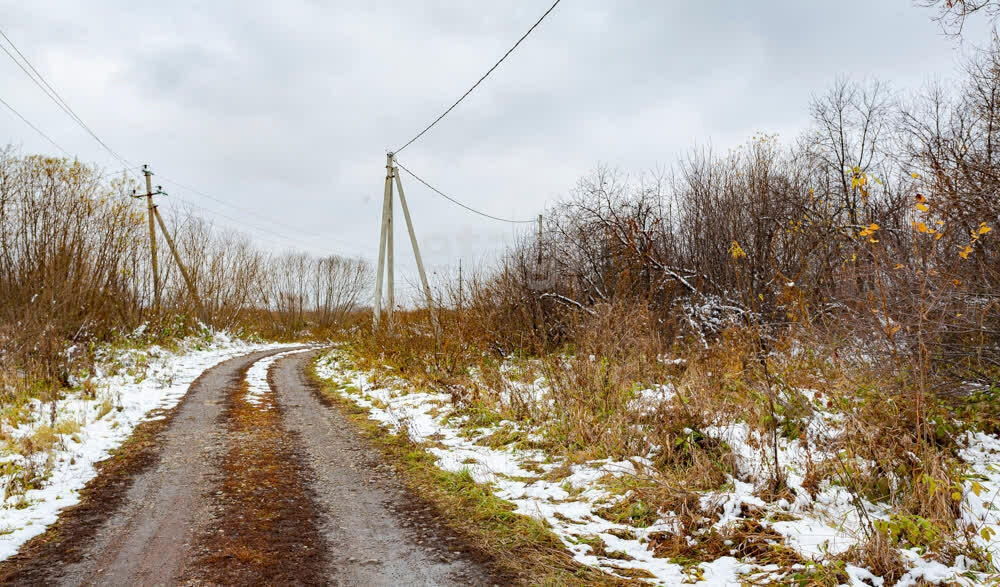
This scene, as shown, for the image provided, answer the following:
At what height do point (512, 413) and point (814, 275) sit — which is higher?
point (814, 275)

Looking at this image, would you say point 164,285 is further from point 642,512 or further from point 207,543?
point 642,512

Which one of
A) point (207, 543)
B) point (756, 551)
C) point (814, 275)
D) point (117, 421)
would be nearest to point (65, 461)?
point (117, 421)

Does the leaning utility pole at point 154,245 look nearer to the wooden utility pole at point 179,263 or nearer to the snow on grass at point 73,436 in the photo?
the wooden utility pole at point 179,263

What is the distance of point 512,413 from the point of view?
7586 millimetres

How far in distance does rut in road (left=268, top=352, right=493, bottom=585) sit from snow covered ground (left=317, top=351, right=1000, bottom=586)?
0.77 meters

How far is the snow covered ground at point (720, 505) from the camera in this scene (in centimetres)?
341

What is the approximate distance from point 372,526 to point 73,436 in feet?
16.6

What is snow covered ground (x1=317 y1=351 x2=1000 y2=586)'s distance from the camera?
3414mm

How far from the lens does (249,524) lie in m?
4.35

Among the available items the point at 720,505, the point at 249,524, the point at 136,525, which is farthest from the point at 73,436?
the point at 720,505

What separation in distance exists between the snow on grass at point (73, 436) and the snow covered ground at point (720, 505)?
365 cm

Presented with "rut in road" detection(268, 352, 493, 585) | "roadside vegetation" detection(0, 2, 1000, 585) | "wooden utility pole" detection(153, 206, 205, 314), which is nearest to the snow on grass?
"roadside vegetation" detection(0, 2, 1000, 585)

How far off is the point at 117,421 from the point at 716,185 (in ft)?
48.5

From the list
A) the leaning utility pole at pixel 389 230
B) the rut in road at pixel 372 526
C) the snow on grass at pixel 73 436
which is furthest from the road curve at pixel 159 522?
the leaning utility pole at pixel 389 230
